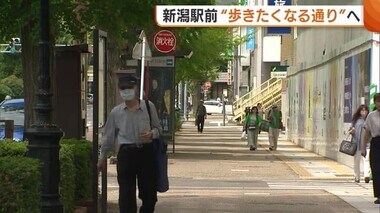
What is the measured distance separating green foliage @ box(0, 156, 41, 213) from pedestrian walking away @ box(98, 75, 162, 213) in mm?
1673

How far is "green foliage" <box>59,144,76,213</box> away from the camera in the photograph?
9.23 m

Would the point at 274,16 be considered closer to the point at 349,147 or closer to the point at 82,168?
the point at 349,147

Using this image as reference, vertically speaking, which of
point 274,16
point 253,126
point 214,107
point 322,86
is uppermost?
point 274,16

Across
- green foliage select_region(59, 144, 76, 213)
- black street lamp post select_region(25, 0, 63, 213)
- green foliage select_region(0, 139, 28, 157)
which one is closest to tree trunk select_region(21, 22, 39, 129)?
green foliage select_region(59, 144, 76, 213)

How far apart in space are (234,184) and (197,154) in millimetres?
9649

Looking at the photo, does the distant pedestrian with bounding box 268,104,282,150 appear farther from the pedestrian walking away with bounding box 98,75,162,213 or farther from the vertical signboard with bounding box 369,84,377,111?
the pedestrian walking away with bounding box 98,75,162,213

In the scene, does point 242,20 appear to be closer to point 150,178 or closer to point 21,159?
point 150,178

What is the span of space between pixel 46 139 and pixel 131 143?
1.41 m

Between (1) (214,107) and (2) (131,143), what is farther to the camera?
(1) (214,107)

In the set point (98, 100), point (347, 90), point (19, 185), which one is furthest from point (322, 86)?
point (19, 185)

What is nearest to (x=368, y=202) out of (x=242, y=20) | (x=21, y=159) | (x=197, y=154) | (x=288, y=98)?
(x=242, y=20)

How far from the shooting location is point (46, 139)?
809cm

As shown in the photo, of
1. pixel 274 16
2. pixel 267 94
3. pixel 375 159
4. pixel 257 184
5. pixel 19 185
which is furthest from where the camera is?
pixel 267 94

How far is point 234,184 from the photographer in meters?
17.4
